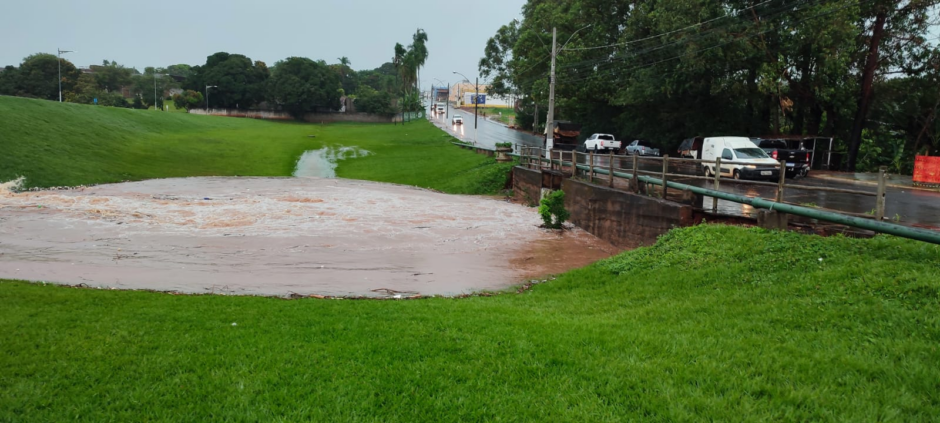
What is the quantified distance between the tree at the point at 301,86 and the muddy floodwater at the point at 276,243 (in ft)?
261

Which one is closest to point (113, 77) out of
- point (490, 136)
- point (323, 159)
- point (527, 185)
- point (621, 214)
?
point (490, 136)

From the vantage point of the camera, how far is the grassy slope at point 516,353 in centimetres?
439

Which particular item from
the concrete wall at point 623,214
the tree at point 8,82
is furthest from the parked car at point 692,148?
the tree at point 8,82

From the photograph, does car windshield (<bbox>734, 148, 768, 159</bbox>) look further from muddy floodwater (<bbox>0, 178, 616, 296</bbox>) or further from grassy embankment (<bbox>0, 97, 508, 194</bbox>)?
grassy embankment (<bbox>0, 97, 508, 194</bbox>)

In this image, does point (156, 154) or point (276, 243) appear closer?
point (276, 243)

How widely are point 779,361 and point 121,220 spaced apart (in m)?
19.4

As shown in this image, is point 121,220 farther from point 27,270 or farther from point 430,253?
point 430,253

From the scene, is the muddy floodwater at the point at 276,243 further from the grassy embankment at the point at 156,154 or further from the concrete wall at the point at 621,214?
the grassy embankment at the point at 156,154

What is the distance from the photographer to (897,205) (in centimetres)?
1487

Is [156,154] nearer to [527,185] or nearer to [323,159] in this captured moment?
[323,159]

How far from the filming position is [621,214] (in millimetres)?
16438

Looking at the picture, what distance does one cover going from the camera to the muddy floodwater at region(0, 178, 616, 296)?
439 inches

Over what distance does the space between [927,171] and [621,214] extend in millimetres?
16242

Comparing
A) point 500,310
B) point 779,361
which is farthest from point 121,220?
point 779,361
